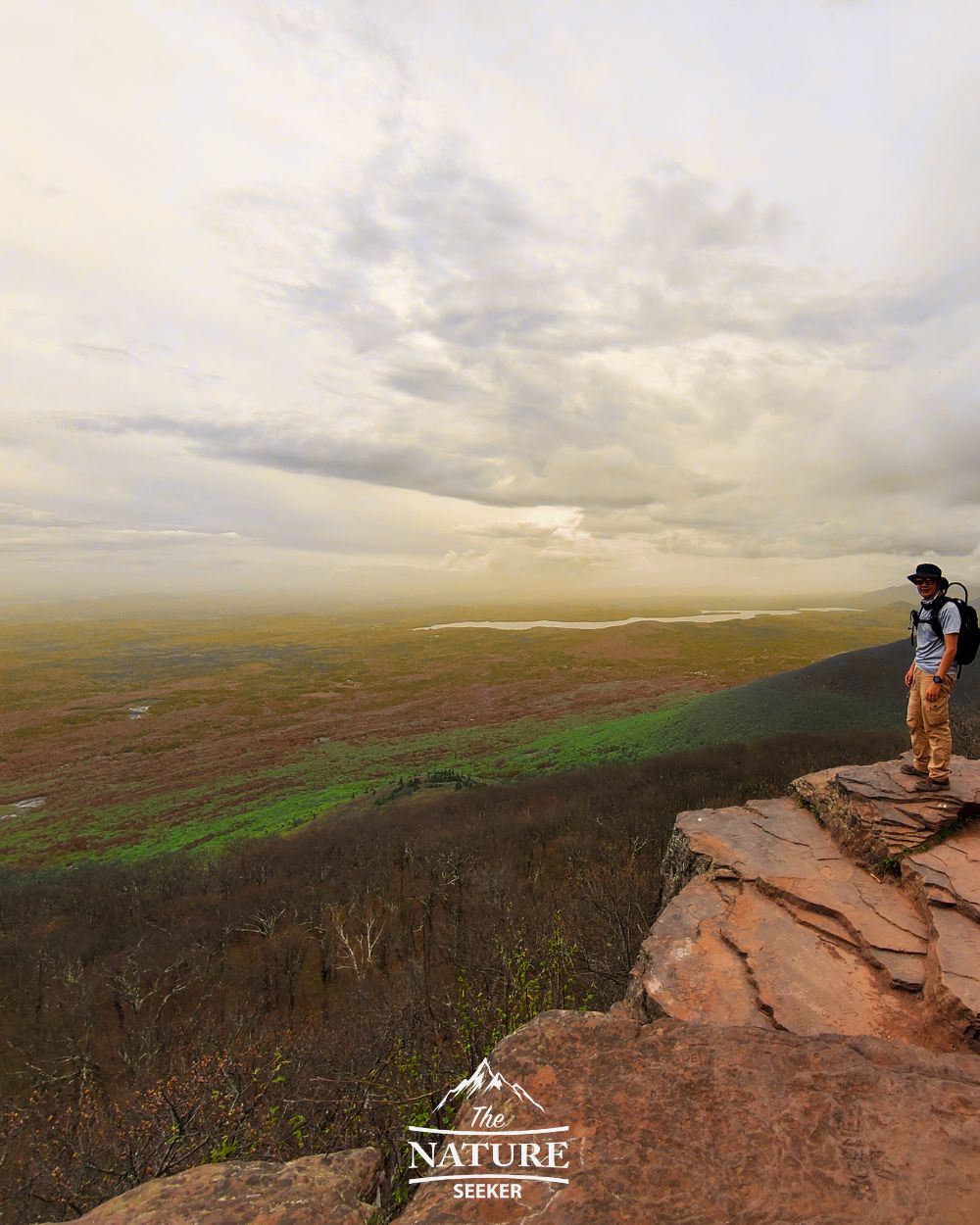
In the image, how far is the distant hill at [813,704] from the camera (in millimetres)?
58938

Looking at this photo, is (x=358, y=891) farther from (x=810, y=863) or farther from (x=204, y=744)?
(x=204, y=744)

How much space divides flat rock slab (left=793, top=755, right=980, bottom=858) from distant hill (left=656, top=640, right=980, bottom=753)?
51.3 meters

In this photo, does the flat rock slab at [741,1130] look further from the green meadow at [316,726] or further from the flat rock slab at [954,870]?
the green meadow at [316,726]

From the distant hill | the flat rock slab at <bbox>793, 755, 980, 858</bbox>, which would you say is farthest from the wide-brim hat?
the distant hill

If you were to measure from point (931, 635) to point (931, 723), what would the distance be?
189 centimetres

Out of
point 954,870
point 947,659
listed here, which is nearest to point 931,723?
point 947,659

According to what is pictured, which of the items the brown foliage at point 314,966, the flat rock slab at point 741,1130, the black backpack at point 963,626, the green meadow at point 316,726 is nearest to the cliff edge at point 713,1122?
the flat rock slab at point 741,1130

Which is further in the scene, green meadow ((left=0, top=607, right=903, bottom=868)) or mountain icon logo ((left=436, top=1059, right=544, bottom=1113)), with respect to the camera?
green meadow ((left=0, top=607, right=903, bottom=868))

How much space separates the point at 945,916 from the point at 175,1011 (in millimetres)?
30714

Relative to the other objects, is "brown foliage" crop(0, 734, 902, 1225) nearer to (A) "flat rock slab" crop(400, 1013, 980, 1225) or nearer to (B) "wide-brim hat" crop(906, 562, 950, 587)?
(A) "flat rock slab" crop(400, 1013, 980, 1225)

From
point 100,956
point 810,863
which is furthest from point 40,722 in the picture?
point 810,863

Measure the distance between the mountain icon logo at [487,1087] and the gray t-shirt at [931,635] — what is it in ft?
33.1

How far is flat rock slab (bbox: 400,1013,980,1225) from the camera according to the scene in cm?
339

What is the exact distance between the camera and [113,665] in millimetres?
148375
